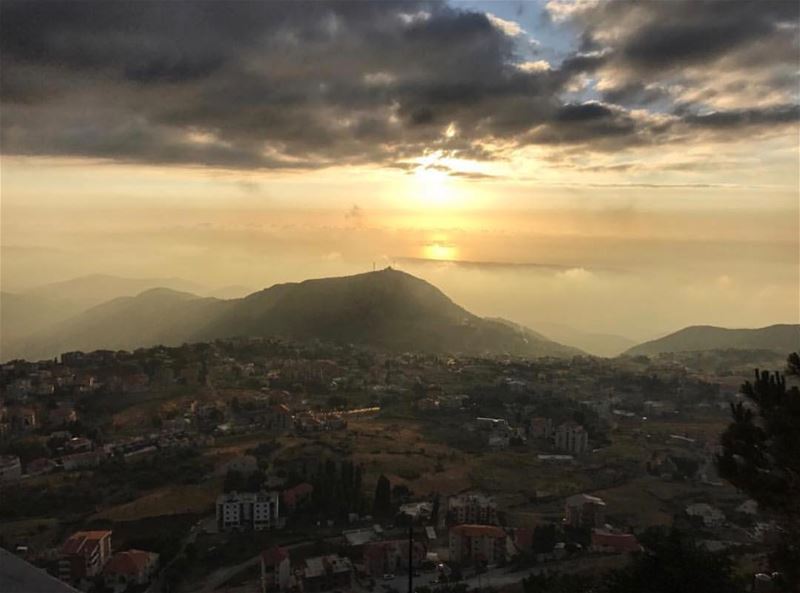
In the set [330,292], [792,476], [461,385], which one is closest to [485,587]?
[792,476]

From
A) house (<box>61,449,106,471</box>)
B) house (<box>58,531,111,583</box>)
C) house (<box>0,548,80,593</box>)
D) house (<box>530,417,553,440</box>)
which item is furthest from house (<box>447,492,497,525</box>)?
house (<box>0,548,80,593</box>)

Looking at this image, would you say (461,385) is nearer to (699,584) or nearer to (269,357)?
(269,357)

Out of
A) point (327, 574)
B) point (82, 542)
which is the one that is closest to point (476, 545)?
point (327, 574)

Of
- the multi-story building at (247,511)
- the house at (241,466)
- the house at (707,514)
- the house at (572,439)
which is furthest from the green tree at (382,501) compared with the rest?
the house at (572,439)

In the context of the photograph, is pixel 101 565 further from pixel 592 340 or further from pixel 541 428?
pixel 592 340

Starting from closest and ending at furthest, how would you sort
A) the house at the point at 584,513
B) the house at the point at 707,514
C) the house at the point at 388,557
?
the house at the point at 388,557 → the house at the point at 584,513 → the house at the point at 707,514

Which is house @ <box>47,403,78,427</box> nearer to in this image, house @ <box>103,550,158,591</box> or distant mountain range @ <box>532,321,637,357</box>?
house @ <box>103,550,158,591</box>

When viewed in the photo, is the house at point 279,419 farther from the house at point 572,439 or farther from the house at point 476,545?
the house at point 476,545
